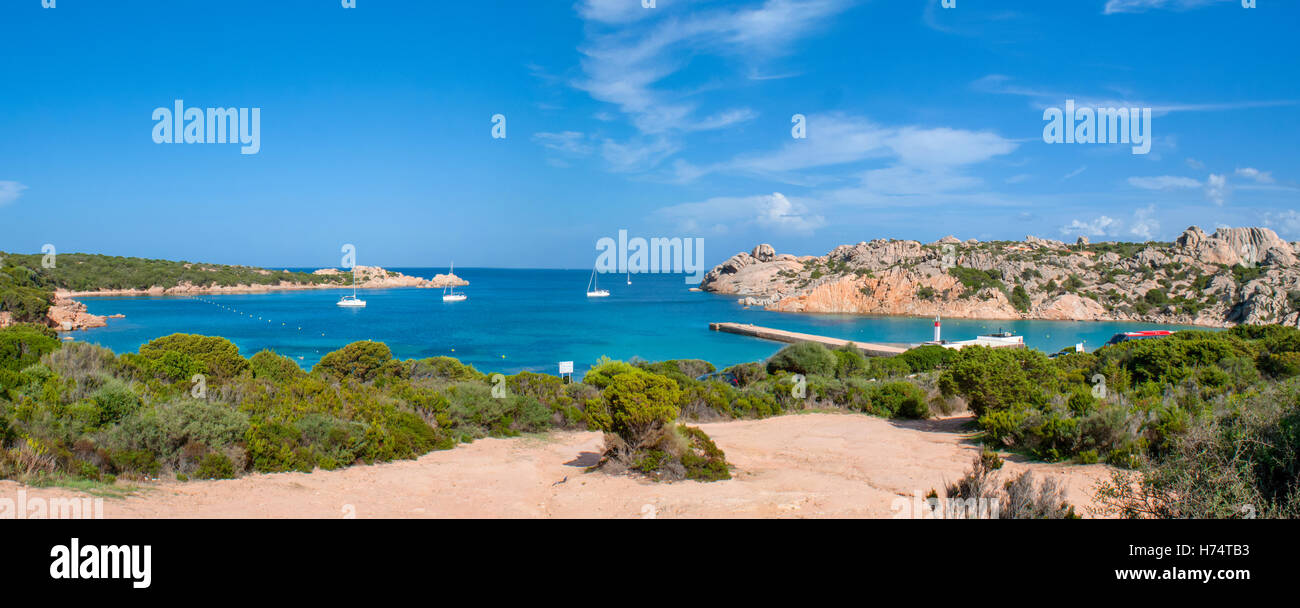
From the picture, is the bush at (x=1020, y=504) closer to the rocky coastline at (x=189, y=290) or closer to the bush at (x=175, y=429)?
the bush at (x=175, y=429)

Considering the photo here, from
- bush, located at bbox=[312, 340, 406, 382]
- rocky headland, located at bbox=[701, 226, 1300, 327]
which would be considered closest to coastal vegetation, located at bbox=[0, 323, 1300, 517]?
bush, located at bbox=[312, 340, 406, 382]

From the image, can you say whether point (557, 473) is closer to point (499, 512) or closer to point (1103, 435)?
point (499, 512)

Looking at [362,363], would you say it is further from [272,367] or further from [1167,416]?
[1167,416]

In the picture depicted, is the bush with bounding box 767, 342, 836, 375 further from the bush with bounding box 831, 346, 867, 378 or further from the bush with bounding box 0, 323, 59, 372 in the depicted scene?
the bush with bounding box 0, 323, 59, 372

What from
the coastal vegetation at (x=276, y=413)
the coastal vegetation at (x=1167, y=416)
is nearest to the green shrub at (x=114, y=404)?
the coastal vegetation at (x=276, y=413)

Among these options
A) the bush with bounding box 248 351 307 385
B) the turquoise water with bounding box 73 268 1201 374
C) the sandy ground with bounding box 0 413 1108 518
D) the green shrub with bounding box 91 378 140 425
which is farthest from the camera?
the turquoise water with bounding box 73 268 1201 374

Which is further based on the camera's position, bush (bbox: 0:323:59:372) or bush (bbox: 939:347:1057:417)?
bush (bbox: 939:347:1057:417)
